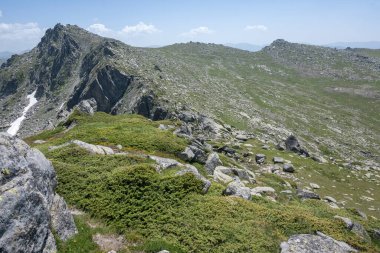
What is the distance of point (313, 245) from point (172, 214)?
9.01m

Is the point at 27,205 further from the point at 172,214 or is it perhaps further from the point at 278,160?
the point at 278,160

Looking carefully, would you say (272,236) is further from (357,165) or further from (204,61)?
(204,61)

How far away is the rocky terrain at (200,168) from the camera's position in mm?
20734

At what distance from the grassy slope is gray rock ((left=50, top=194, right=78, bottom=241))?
1.78 feet

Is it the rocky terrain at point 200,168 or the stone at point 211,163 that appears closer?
the rocky terrain at point 200,168

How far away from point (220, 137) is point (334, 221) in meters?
45.8

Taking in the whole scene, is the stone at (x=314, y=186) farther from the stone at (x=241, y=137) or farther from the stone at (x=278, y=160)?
the stone at (x=241, y=137)

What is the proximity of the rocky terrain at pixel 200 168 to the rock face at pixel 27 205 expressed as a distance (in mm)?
167

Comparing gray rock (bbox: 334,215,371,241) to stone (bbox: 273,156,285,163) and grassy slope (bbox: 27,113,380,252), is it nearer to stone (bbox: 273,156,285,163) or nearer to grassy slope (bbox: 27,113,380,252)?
grassy slope (bbox: 27,113,380,252)

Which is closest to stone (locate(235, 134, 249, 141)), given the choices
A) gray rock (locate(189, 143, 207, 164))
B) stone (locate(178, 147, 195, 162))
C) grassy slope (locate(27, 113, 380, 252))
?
gray rock (locate(189, 143, 207, 164))

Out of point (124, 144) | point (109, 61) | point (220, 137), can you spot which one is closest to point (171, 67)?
point (109, 61)

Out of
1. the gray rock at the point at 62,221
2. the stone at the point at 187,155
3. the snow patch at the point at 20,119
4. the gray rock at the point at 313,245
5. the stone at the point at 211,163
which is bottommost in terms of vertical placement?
the snow patch at the point at 20,119

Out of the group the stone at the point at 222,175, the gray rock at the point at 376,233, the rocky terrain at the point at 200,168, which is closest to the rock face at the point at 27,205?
the rocky terrain at the point at 200,168

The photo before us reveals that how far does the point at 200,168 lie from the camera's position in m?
36.9
